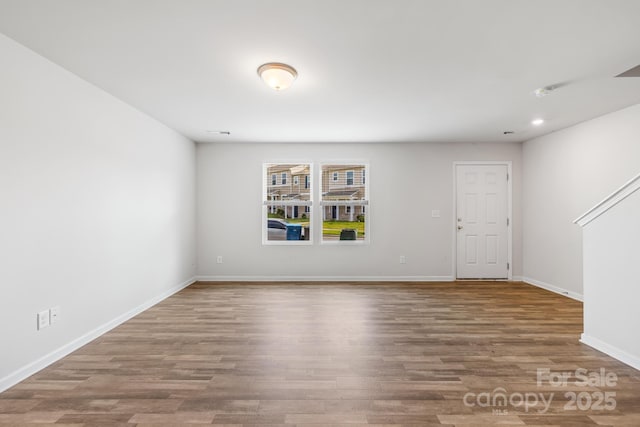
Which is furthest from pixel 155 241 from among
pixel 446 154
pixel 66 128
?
pixel 446 154

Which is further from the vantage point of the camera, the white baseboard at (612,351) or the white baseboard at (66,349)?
the white baseboard at (612,351)

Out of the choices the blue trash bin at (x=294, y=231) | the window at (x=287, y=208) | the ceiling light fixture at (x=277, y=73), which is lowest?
the blue trash bin at (x=294, y=231)

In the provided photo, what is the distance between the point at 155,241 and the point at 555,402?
4.29m

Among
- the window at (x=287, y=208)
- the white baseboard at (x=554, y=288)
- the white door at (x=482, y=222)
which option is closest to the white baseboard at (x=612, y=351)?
the white baseboard at (x=554, y=288)

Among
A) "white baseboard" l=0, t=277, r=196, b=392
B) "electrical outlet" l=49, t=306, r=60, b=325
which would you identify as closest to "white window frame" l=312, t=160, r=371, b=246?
"white baseboard" l=0, t=277, r=196, b=392

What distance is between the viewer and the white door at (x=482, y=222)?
5121mm

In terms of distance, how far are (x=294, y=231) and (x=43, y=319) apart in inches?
136

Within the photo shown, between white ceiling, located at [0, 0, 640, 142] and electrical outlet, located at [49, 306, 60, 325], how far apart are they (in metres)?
2.01

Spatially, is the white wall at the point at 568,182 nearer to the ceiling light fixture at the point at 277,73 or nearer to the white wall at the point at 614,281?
the white wall at the point at 614,281

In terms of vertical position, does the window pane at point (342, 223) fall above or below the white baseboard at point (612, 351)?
above

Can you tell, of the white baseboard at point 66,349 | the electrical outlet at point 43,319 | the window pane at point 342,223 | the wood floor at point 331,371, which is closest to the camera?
the wood floor at point 331,371

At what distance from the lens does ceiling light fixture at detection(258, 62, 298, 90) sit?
93.1 inches

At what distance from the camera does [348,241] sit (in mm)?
5152

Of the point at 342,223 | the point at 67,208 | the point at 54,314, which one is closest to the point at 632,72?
the point at 342,223
